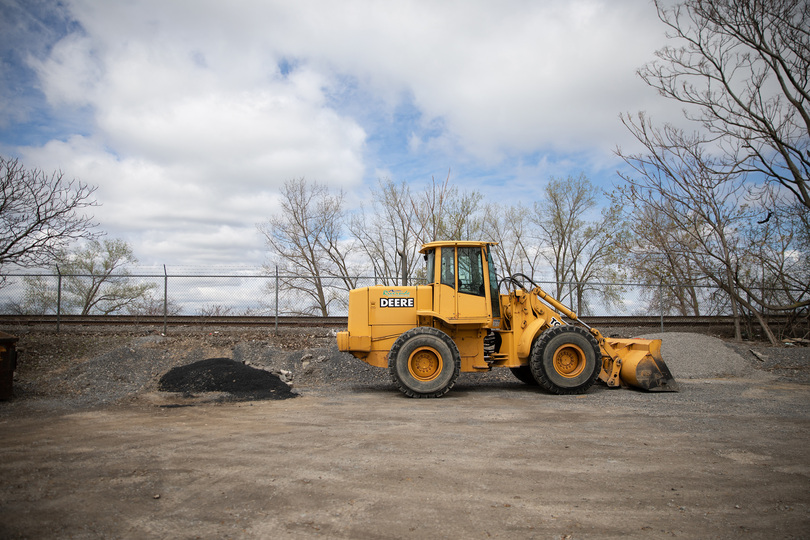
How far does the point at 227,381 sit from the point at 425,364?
392 centimetres

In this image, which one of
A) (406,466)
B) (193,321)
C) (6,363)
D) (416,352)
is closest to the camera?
(406,466)

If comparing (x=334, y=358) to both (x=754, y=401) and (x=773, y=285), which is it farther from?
(x=773, y=285)

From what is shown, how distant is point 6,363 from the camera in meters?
8.16

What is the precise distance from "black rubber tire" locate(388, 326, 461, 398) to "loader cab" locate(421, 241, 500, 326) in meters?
0.46

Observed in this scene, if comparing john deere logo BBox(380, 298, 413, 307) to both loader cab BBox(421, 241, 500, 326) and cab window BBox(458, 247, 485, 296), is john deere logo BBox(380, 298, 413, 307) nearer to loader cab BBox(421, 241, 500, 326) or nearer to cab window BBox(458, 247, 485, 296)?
loader cab BBox(421, 241, 500, 326)

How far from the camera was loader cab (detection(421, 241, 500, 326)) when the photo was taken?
8938 millimetres

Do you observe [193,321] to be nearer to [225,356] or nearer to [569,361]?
[225,356]

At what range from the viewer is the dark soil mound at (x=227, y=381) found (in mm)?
9141

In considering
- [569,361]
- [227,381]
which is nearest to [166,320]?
[227,381]

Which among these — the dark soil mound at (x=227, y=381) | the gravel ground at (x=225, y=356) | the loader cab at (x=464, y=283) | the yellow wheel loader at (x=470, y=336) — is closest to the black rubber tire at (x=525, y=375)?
the gravel ground at (x=225, y=356)

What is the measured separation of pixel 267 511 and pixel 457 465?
1.92 m

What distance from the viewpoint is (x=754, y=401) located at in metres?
8.27

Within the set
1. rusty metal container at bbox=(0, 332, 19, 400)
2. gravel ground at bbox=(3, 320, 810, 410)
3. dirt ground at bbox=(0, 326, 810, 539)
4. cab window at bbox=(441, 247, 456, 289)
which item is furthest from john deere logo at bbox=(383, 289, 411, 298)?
rusty metal container at bbox=(0, 332, 19, 400)

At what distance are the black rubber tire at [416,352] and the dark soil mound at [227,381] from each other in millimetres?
2135
